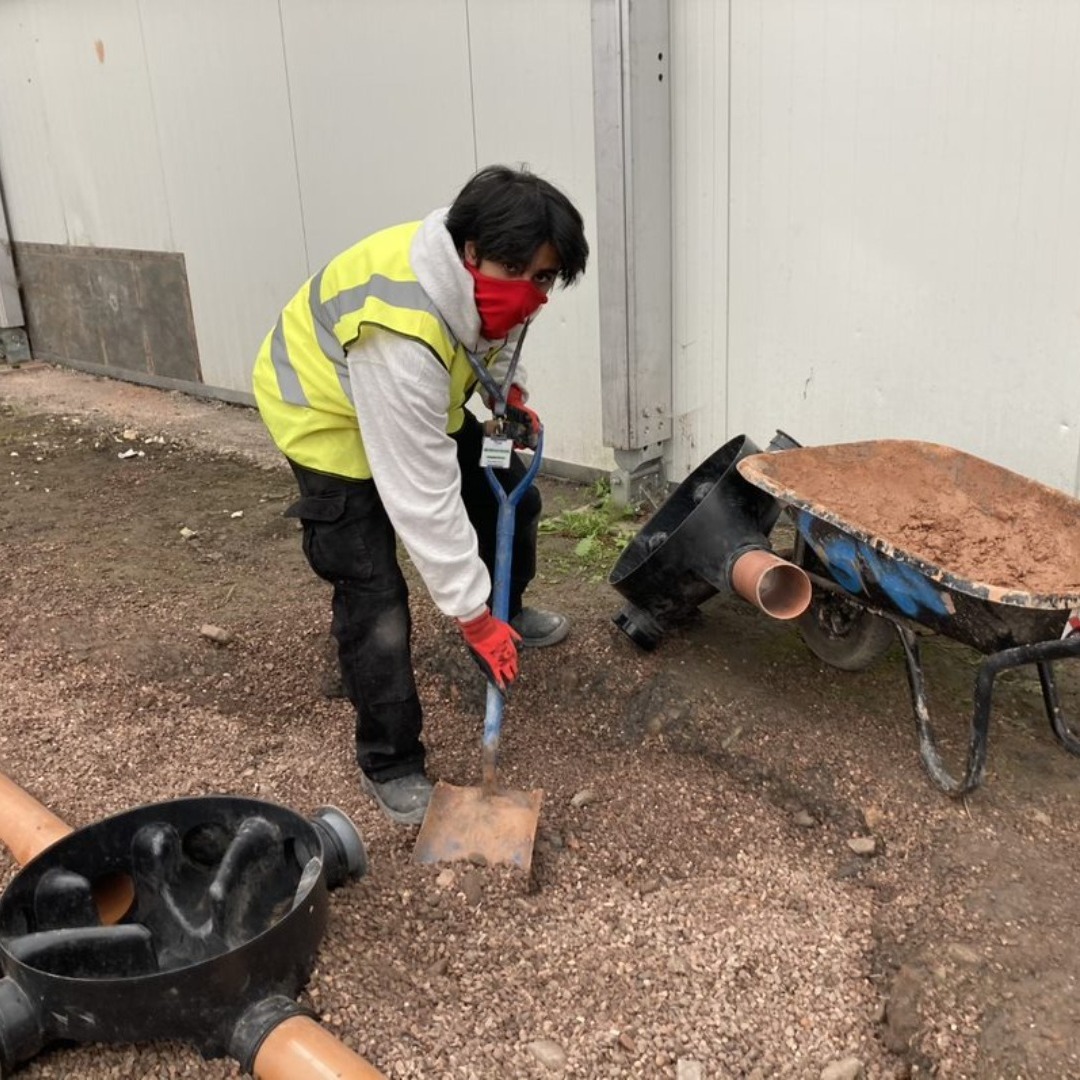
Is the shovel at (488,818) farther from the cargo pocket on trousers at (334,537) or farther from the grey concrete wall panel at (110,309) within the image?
the grey concrete wall panel at (110,309)

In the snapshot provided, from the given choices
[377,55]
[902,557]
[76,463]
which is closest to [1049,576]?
[902,557]

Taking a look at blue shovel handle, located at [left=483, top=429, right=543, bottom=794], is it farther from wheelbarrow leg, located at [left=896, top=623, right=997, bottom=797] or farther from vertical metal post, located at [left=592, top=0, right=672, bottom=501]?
vertical metal post, located at [left=592, top=0, right=672, bottom=501]

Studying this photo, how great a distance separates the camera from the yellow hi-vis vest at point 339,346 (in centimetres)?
235

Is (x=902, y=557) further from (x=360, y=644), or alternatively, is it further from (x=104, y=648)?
(x=104, y=648)

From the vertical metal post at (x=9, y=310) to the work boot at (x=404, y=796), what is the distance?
7185 mm

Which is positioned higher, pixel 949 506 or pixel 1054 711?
pixel 949 506

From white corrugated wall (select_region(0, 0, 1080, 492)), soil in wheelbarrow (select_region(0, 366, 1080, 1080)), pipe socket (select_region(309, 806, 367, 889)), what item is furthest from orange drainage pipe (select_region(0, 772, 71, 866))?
white corrugated wall (select_region(0, 0, 1080, 492))

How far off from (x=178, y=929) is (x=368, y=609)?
0.84 meters

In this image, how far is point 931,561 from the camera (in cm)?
267

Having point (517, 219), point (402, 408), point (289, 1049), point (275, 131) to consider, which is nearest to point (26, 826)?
point (289, 1049)

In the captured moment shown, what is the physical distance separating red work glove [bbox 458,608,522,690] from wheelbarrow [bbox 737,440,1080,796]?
81 cm

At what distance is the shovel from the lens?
2611mm

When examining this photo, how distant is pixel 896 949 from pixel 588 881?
69cm

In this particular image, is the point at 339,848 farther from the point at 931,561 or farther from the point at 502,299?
the point at 931,561
